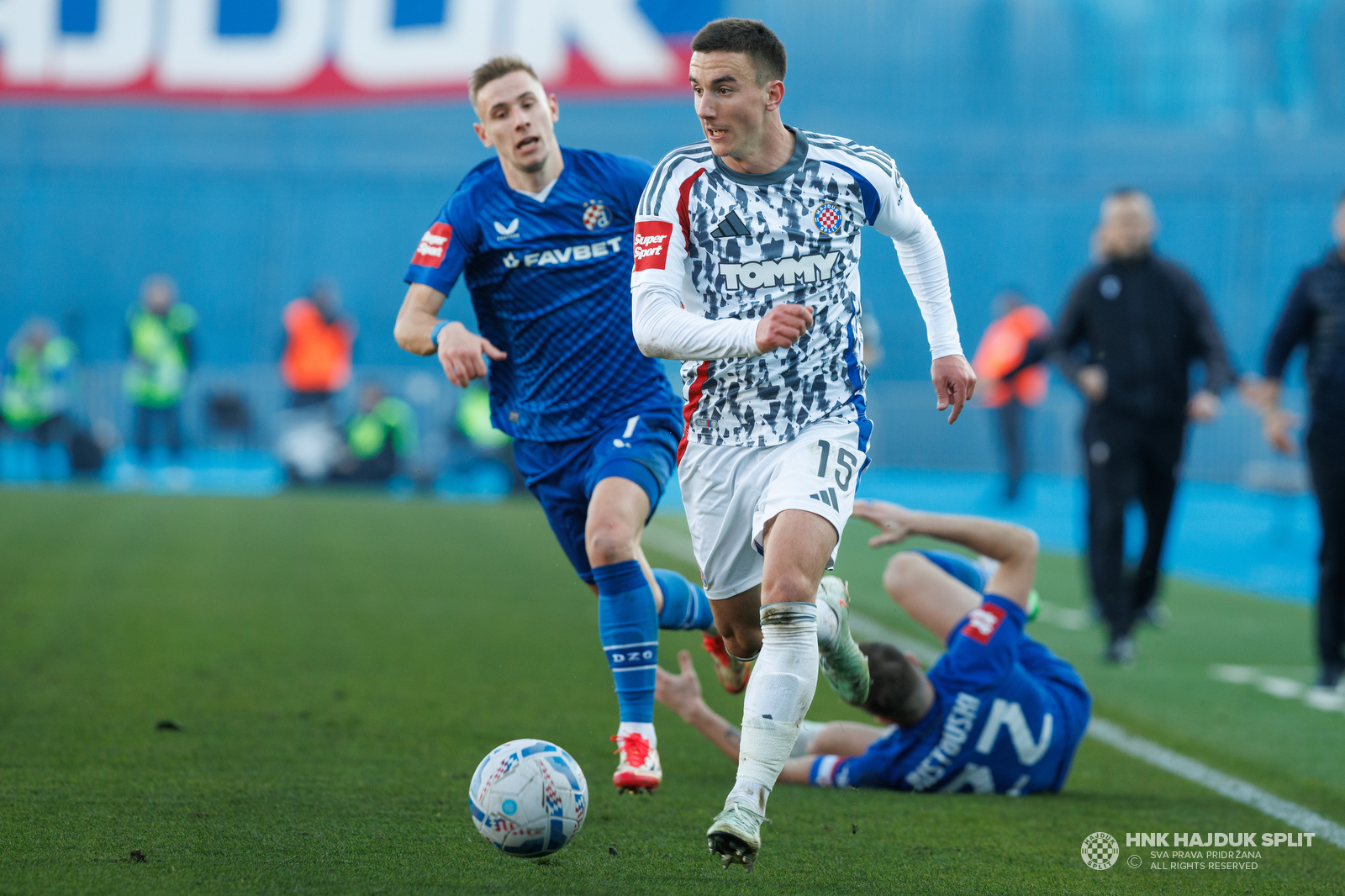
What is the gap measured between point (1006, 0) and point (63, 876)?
24000 mm

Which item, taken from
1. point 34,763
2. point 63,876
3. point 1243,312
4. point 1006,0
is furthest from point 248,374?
point 63,876

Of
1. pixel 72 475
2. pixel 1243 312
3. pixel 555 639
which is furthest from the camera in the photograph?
pixel 1243 312

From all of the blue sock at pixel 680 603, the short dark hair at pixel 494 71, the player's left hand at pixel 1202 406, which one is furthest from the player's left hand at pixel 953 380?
the player's left hand at pixel 1202 406

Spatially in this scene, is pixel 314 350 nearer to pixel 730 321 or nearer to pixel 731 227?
pixel 731 227

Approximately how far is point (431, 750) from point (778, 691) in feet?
6.09

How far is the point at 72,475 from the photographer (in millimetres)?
17922

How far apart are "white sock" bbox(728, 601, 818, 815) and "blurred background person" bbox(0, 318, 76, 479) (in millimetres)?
15902

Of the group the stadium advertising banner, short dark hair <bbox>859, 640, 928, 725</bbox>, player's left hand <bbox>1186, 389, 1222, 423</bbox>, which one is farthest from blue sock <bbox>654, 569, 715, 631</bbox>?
the stadium advertising banner

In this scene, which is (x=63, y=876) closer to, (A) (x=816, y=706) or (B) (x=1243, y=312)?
(A) (x=816, y=706)

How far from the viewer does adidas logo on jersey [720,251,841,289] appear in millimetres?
4203

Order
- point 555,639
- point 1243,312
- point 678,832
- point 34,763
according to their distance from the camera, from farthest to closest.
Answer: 1. point 1243,312
2. point 555,639
3. point 34,763
4. point 678,832

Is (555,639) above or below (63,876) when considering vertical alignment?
below

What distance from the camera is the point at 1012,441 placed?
58.3 ft

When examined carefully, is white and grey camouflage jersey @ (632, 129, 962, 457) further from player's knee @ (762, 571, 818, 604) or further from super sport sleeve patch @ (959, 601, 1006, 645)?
super sport sleeve patch @ (959, 601, 1006, 645)
